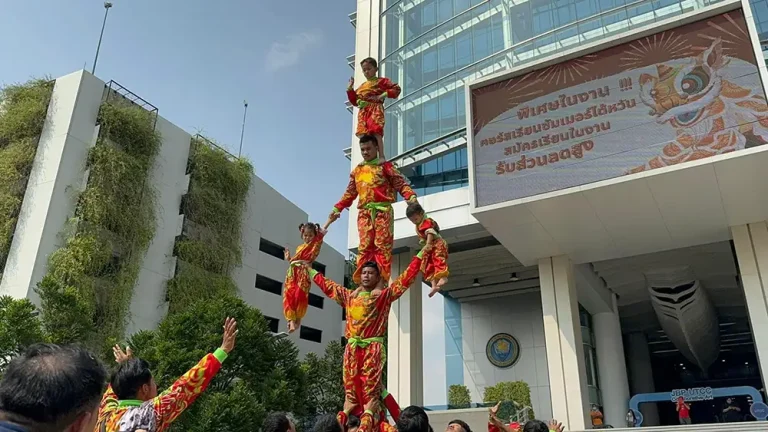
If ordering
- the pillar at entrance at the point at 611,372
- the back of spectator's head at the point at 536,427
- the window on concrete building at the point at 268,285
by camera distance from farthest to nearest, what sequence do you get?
the window on concrete building at the point at 268,285, the pillar at entrance at the point at 611,372, the back of spectator's head at the point at 536,427

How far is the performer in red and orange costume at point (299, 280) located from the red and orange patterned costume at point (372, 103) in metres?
1.31

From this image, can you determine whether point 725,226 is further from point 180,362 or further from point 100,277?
point 100,277

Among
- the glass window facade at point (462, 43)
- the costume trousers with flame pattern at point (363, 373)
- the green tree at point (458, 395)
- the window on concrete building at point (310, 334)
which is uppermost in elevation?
the glass window facade at point (462, 43)

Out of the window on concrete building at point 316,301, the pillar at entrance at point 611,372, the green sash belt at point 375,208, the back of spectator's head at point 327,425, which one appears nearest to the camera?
the back of spectator's head at point 327,425

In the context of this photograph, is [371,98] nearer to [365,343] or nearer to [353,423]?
[365,343]

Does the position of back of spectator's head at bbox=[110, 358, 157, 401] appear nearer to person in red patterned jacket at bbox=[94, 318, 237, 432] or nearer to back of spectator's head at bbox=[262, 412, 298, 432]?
person in red patterned jacket at bbox=[94, 318, 237, 432]

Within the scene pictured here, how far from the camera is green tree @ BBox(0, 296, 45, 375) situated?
12.6 m

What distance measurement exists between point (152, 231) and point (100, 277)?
2502 mm

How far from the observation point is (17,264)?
55.6 feet

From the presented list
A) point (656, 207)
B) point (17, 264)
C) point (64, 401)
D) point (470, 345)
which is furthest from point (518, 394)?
point (64, 401)

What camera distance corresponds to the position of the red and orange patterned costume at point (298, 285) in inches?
236

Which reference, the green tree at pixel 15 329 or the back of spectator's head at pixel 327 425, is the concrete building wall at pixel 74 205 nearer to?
the green tree at pixel 15 329

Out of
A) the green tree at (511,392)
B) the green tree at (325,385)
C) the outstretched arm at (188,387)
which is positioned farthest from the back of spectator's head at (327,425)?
the green tree at (325,385)

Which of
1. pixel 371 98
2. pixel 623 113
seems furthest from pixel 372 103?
pixel 623 113
